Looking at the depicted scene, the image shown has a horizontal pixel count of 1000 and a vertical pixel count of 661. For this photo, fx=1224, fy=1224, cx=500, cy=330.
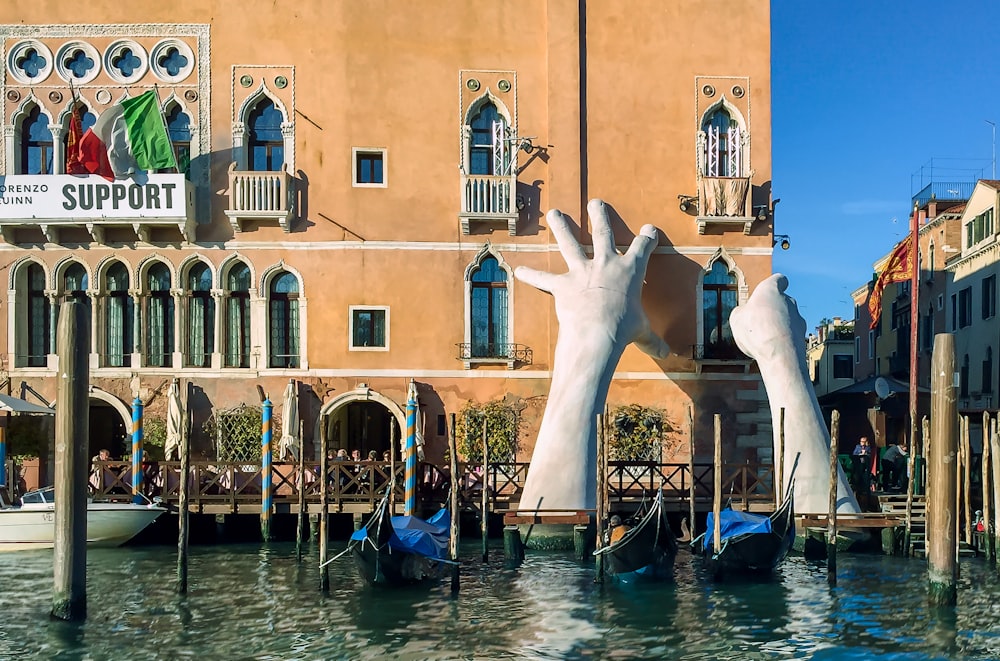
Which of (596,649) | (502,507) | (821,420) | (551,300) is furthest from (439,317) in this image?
(596,649)

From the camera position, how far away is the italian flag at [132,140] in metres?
20.2

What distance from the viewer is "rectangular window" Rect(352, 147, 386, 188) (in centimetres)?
2125

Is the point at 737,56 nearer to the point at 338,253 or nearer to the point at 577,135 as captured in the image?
the point at 577,135

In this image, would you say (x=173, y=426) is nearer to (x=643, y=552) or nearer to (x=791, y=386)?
(x=643, y=552)

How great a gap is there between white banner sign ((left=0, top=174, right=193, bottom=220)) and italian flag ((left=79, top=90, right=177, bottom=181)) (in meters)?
0.31

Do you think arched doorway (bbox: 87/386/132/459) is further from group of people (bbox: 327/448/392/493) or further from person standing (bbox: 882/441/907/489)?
person standing (bbox: 882/441/907/489)

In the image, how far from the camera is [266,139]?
21.4 m

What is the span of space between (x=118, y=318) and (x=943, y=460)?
14.2 meters

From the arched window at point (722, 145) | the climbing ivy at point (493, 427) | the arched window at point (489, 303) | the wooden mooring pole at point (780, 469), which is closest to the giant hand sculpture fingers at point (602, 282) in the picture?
the arched window at point (489, 303)

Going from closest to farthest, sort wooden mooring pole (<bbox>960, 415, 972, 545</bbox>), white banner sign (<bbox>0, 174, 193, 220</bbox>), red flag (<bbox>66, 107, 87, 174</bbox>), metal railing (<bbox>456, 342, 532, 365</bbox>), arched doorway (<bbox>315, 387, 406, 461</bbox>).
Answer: wooden mooring pole (<bbox>960, 415, 972, 545</bbox>) → red flag (<bbox>66, 107, 87, 174</bbox>) → white banner sign (<bbox>0, 174, 193, 220</bbox>) → arched doorway (<bbox>315, 387, 406, 461</bbox>) → metal railing (<bbox>456, 342, 532, 365</bbox>)

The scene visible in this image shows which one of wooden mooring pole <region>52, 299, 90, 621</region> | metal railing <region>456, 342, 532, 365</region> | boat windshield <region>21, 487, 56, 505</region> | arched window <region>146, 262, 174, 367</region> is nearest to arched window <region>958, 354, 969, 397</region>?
metal railing <region>456, 342, 532, 365</region>

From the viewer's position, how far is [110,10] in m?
21.2

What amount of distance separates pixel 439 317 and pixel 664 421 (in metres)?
4.25

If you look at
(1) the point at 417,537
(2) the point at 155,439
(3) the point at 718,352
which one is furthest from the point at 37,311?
(3) the point at 718,352
